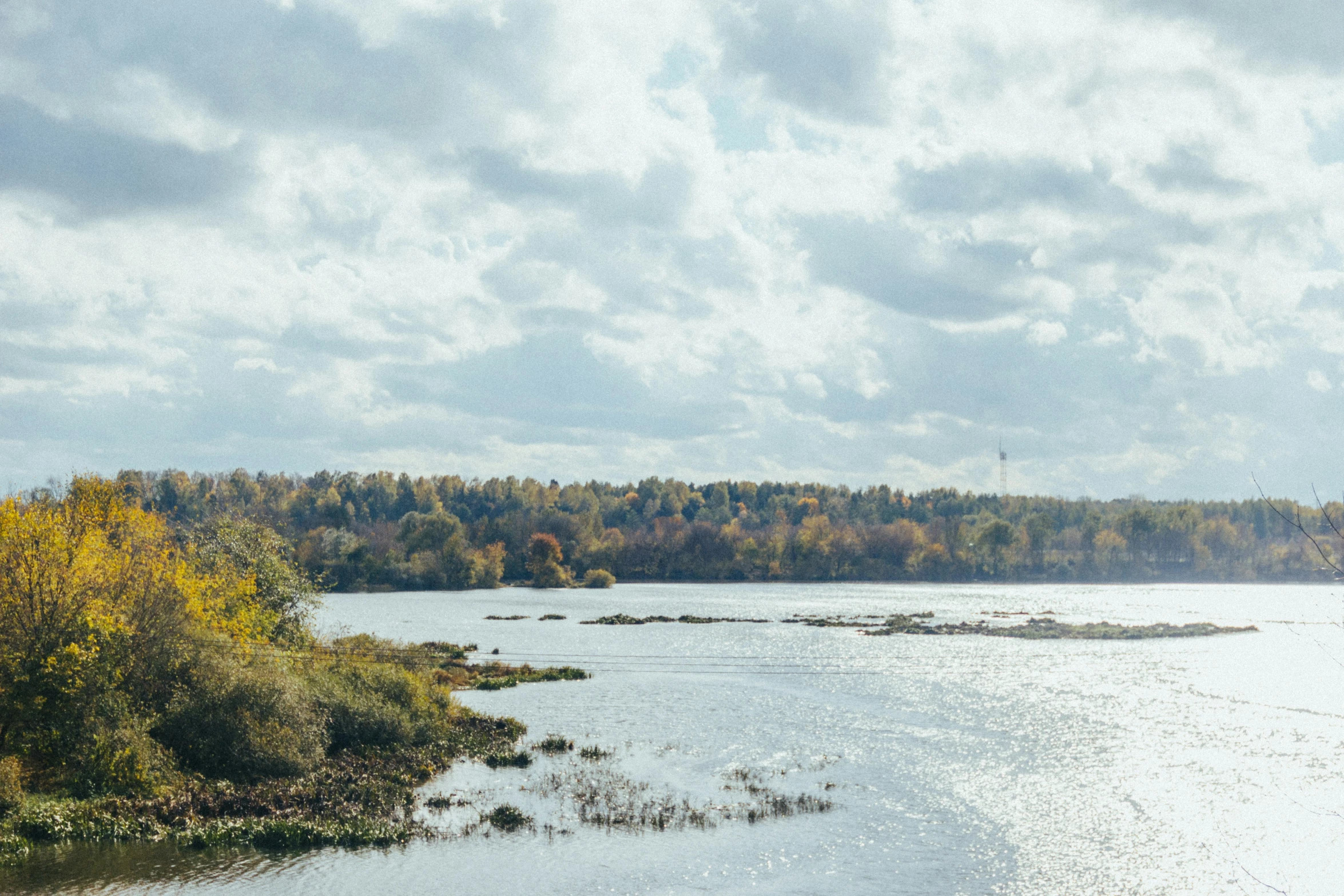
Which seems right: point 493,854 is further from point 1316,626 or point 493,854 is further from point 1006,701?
point 1316,626

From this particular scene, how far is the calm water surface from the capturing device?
103 feet

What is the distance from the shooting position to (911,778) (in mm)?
44594

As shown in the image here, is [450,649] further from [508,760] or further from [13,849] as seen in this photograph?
[13,849]

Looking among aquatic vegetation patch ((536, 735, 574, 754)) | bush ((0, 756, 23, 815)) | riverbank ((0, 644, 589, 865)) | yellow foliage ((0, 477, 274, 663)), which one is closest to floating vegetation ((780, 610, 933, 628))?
aquatic vegetation patch ((536, 735, 574, 754))

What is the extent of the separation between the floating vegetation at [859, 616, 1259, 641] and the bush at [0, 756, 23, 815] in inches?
3444

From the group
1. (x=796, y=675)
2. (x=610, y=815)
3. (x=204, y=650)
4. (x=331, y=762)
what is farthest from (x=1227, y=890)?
(x=796, y=675)

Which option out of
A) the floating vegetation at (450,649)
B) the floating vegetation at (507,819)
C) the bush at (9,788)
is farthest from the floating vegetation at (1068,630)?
the bush at (9,788)

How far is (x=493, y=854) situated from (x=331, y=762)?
11.7 m

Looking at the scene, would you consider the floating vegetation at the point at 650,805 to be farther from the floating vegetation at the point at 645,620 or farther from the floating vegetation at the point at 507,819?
the floating vegetation at the point at 645,620

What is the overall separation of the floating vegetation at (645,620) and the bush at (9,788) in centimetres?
9034

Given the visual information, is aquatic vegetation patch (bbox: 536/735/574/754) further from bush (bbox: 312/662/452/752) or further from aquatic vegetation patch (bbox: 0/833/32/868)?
aquatic vegetation patch (bbox: 0/833/32/868)

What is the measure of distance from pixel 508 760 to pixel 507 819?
980cm

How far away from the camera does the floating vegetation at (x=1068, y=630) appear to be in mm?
106750

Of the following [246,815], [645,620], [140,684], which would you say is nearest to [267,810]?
[246,815]
